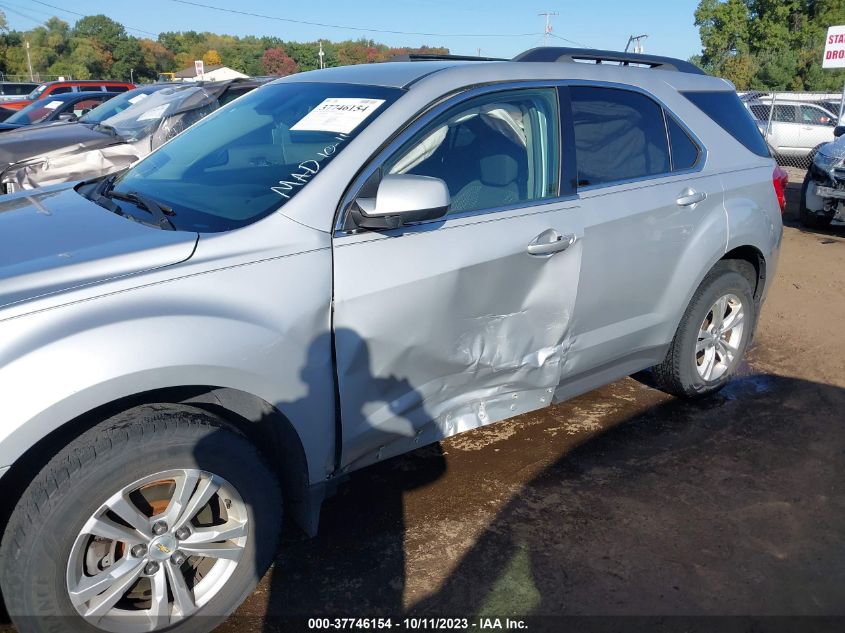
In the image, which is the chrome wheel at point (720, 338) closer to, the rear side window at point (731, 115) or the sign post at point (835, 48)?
the rear side window at point (731, 115)

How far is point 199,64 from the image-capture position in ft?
76.8

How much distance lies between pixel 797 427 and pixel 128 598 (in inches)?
138

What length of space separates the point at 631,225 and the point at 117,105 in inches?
304

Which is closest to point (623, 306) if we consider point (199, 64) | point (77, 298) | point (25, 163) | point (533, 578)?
point (533, 578)

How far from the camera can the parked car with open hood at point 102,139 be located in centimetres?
655

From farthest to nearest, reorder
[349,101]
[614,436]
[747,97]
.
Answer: [747,97] → [614,436] → [349,101]

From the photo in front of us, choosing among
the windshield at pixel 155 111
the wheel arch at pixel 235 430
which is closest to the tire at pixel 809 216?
the windshield at pixel 155 111

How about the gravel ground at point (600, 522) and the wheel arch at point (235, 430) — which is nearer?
the wheel arch at point (235, 430)

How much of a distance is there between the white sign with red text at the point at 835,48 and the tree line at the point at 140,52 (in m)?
59.0

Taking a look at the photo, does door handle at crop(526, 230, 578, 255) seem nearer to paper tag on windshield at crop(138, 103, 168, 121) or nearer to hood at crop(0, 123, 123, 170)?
hood at crop(0, 123, 123, 170)

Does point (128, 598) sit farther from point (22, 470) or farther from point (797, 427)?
point (797, 427)

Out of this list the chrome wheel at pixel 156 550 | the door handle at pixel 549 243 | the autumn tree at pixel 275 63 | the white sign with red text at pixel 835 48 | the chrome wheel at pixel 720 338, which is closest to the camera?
the chrome wheel at pixel 156 550

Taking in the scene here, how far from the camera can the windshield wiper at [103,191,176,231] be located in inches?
95.9

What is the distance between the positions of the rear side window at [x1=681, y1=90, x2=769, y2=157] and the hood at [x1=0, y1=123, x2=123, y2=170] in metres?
5.62
